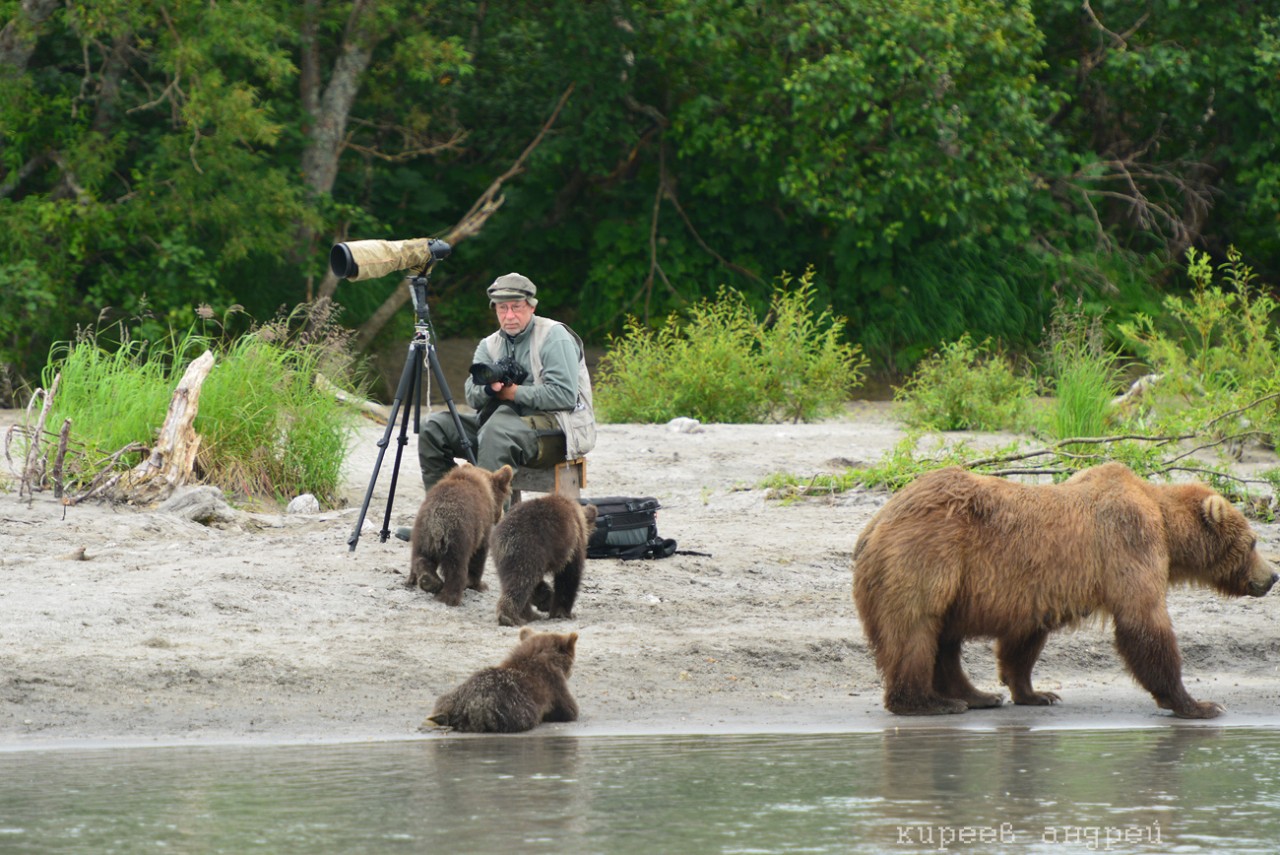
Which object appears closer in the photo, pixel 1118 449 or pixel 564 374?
pixel 564 374

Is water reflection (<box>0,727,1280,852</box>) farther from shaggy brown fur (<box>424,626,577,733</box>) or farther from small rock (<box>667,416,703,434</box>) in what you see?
small rock (<box>667,416,703,434</box>)

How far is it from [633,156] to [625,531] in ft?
45.2

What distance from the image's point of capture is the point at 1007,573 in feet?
19.7

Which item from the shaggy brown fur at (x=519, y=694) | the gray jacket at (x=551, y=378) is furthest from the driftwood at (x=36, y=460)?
the shaggy brown fur at (x=519, y=694)

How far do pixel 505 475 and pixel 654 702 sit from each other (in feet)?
6.79

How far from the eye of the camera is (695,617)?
26.0 feet

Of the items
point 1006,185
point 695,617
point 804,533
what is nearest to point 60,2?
point 1006,185

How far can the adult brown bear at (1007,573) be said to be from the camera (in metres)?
A: 5.99

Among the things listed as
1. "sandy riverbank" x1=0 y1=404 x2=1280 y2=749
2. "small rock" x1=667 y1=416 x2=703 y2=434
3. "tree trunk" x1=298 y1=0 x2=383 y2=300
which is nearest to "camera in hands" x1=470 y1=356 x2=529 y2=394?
"sandy riverbank" x1=0 y1=404 x2=1280 y2=749

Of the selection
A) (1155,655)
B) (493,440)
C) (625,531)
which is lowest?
(1155,655)

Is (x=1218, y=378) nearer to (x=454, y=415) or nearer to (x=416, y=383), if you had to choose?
(x=454, y=415)

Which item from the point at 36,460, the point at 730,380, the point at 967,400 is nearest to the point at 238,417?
the point at 36,460

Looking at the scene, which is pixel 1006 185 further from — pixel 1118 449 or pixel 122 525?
pixel 122 525

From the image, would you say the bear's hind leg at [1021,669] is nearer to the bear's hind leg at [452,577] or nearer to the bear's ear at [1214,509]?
the bear's ear at [1214,509]
